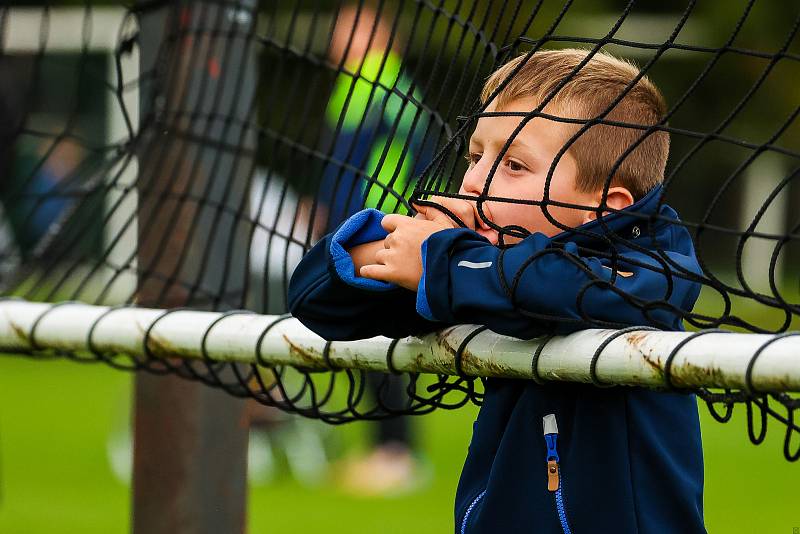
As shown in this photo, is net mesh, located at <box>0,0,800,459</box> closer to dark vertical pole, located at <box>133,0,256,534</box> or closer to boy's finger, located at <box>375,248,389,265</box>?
dark vertical pole, located at <box>133,0,256,534</box>

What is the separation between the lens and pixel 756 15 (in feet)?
50.4

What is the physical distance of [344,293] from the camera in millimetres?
1653

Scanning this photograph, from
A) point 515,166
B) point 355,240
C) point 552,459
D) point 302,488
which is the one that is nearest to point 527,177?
point 515,166

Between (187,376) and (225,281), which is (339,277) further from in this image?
(225,281)

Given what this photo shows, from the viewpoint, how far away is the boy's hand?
157 centimetres

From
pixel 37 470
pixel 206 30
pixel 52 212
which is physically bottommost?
pixel 37 470

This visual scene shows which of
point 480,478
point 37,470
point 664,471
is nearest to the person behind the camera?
point 664,471

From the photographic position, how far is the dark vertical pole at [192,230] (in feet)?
9.10

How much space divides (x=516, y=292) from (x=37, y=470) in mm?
5138

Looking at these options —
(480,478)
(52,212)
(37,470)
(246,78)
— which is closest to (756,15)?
(52,212)

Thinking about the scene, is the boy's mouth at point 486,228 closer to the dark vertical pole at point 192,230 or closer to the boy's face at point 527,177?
the boy's face at point 527,177

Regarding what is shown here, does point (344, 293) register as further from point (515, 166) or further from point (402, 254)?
point (515, 166)

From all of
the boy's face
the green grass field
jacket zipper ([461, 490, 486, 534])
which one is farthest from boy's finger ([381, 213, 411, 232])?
the green grass field

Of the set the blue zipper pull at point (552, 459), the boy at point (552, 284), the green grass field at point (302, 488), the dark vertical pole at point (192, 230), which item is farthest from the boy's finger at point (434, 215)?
the green grass field at point (302, 488)
